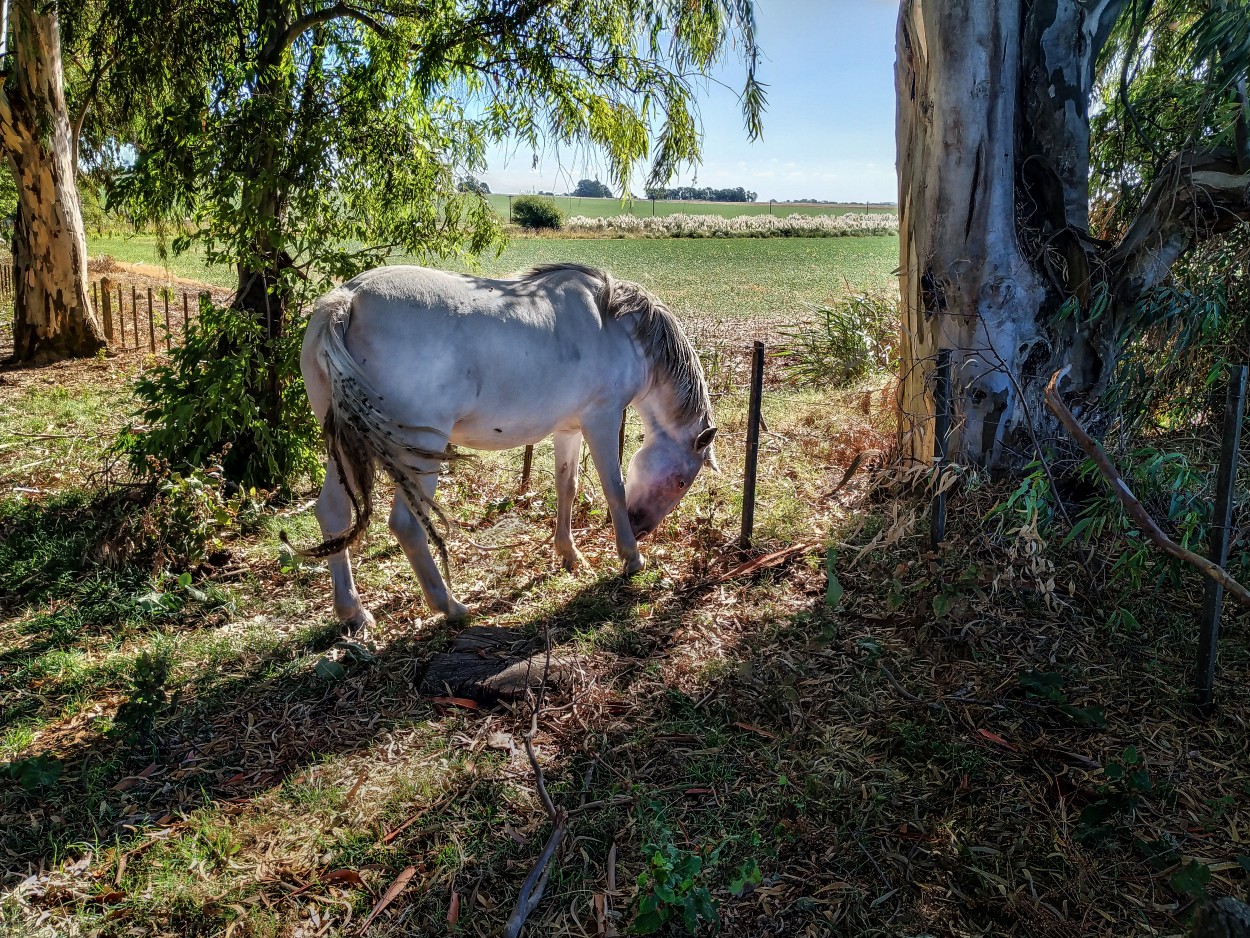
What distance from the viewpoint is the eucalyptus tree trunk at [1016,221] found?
414 centimetres

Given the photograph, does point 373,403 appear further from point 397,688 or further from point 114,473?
point 114,473

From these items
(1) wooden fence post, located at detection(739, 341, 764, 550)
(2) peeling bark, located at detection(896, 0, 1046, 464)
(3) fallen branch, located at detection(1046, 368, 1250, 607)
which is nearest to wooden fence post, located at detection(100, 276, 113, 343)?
(1) wooden fence post, located at detection(739, 341, 764, 550)

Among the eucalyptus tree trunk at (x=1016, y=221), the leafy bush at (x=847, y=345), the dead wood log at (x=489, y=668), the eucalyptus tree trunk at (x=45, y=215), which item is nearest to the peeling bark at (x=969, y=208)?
the eucalyptus tree trunk at (x=1016, y=221)

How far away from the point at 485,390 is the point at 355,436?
722mm

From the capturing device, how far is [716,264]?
31.5m

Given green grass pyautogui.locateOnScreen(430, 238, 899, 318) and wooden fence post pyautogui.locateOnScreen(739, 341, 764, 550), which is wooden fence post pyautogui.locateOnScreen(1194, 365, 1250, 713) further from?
green grass pyautogui.locateOnScreen(430, 238, 899, 318)

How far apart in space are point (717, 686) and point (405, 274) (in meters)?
2.43

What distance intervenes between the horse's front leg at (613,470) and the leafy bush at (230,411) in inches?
90.0

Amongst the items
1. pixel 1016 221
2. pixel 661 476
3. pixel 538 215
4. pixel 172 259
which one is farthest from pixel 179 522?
pixel 538 215

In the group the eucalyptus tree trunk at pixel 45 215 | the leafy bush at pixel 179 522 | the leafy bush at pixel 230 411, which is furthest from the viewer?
the eucalyptus tree trunk at pixel 45 215

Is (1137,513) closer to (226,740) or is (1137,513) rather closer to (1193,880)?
(1193,880)

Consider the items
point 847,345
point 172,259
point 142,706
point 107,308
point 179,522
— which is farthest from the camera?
point 172,259

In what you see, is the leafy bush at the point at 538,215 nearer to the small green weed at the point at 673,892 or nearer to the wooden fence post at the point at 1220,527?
the wooden fence post at the point at 1220,527

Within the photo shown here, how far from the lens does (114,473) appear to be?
6.05 metres
